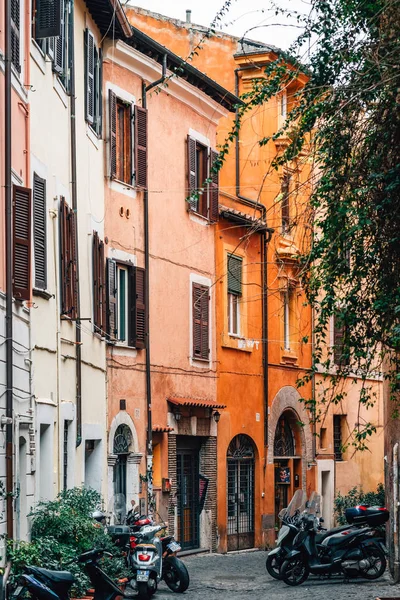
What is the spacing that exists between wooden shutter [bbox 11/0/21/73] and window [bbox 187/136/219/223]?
1160cm

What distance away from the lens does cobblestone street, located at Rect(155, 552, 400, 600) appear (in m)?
18.2

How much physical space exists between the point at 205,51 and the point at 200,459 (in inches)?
417

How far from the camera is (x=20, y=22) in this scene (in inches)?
637

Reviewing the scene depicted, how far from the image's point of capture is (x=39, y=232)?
1723 cm

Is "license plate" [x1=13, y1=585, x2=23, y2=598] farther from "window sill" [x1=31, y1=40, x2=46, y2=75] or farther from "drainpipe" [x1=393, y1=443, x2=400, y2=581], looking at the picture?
"drainpipe" [x1=393, y1=443, x2=400, y2=581]

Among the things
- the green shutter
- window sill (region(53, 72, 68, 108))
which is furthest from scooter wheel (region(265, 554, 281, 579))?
the green shutter

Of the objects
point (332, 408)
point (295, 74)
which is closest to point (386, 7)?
point (295, 74)

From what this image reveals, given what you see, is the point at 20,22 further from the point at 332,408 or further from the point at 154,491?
the point at 332,408

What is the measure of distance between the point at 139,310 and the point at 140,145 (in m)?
3.16

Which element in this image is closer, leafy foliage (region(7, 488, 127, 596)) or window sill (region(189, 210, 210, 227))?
leafy foliage (region(7, 488, 127, 596))

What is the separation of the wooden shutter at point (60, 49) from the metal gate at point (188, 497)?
10.5 metres

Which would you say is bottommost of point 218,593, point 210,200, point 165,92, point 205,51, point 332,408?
point 218,593

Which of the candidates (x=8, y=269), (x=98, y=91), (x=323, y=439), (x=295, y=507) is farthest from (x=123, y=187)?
(x=323, y=439)

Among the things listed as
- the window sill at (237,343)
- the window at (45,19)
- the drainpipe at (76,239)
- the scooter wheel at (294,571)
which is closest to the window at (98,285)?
the drainpipe at (76,239)
